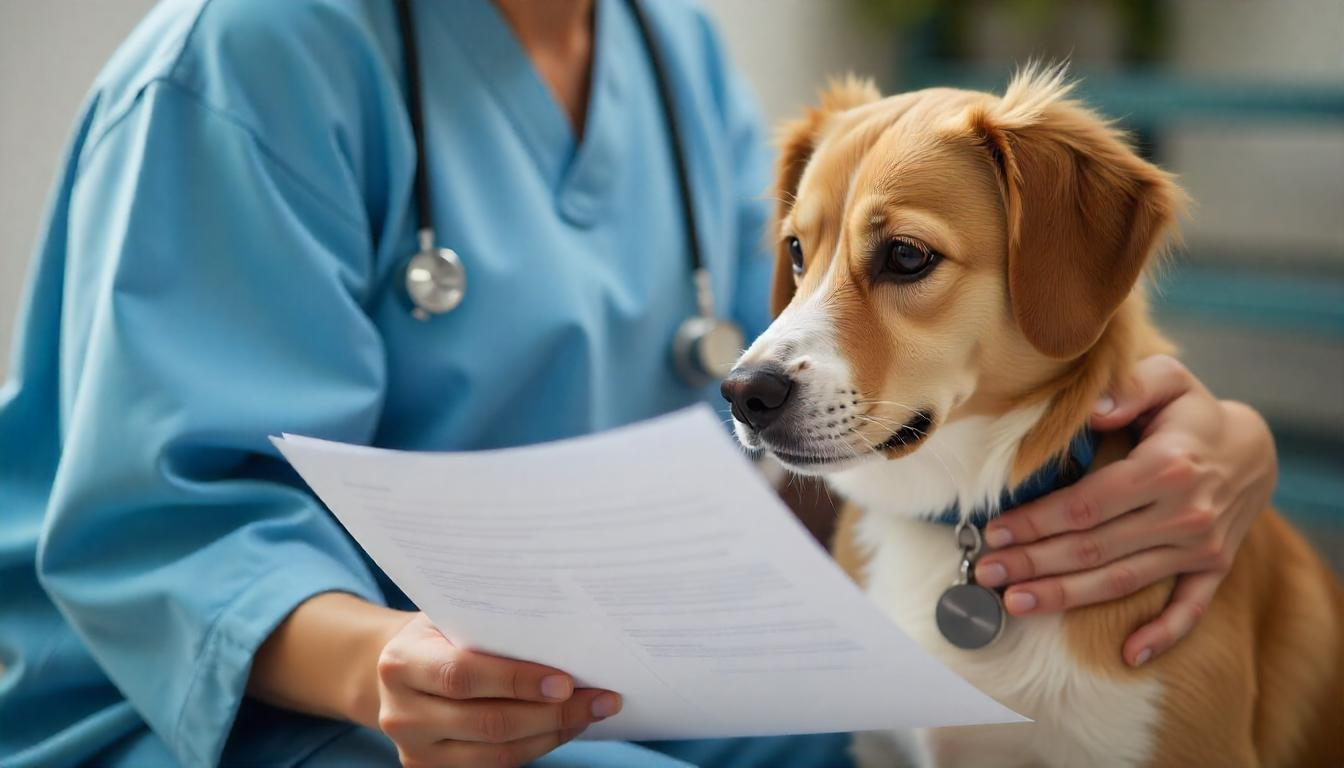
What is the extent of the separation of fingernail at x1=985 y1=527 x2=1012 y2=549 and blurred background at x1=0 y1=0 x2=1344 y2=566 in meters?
1.41

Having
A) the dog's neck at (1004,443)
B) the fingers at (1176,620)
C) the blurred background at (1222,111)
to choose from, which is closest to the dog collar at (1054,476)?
the dog's neck at (1004,443)

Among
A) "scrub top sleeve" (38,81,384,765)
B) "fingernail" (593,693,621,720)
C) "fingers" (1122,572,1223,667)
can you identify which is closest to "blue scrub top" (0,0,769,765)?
"scrub top sleeve" (38,81,384,765)

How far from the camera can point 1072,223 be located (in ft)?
2.97

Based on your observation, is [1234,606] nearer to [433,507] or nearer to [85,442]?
[433,507]

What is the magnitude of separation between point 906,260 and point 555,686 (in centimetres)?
45

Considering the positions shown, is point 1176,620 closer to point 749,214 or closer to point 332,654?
point 332,654

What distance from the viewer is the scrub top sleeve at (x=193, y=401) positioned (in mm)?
853

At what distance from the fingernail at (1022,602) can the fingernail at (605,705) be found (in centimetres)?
32

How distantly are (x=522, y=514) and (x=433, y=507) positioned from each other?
0.21 ft

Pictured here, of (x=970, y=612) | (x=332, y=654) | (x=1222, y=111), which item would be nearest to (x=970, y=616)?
(x=970, y=612)

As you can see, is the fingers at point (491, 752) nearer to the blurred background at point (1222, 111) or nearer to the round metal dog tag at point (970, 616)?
the round metal dog tag at point (970, 616)

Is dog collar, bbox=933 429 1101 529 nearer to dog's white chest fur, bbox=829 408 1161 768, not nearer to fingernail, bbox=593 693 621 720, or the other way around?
dog's white chest fur, bbox=829 408 1161 768

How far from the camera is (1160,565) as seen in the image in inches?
34.5

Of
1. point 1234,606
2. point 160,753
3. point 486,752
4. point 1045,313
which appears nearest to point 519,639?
point 486,752
